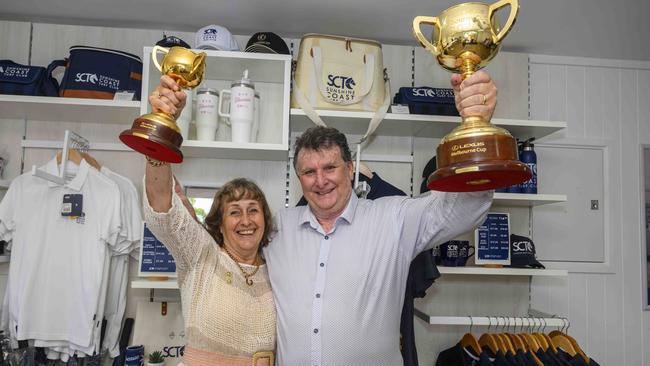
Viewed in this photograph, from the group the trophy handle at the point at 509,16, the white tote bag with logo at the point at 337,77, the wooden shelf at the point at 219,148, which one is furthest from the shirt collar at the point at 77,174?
the trophy handle at the point at 509,16

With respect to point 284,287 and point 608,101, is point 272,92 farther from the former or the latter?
point 608,101

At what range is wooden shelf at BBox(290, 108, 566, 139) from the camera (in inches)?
87.3

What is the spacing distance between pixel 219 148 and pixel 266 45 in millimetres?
565

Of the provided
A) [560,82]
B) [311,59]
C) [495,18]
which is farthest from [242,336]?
[560,82]

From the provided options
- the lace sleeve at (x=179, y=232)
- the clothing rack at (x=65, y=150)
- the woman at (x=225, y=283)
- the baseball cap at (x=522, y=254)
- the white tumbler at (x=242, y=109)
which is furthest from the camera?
the baseball cap at (x=522, y=254)

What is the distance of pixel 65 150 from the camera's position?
2.11 metres

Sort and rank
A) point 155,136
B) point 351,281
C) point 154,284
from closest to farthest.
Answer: point 155,136 < point 351,281 < point 154,284

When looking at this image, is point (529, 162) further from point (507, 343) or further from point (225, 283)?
point (225, 283)

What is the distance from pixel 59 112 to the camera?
228cm

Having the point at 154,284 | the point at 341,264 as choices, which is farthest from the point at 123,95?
the point at 341,264

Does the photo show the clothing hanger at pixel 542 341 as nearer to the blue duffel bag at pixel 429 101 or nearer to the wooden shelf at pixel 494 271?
the wooden shelf at pixel 494 271

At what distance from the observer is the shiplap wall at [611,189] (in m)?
2.71

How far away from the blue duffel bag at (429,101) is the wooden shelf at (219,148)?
0.69 metres

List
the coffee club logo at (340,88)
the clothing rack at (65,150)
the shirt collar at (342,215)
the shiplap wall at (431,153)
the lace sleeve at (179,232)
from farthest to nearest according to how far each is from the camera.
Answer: the shiplap wall at (431,153) < the coffee club logo at (340,88) < the clothing rack at (65,150) < the shirt collar at (342,215) < the lace sleeve at (179,232)
